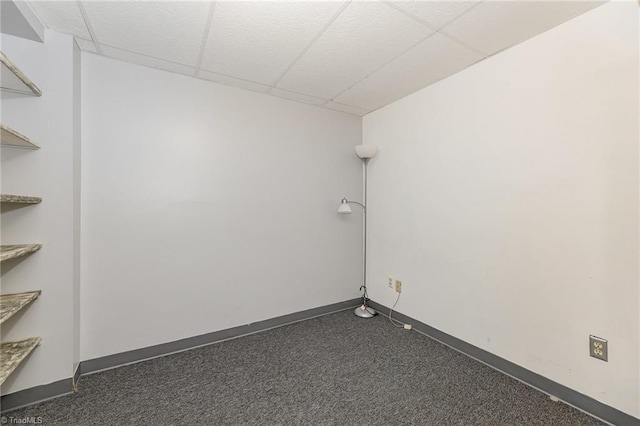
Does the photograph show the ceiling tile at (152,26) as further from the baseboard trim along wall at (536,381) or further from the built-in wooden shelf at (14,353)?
the baseboard trim along wall at (536,381)

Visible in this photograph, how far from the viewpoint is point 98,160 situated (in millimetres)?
1943

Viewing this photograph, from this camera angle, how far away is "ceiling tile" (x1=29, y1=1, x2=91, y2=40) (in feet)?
4.82

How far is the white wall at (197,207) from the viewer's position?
1956 mm

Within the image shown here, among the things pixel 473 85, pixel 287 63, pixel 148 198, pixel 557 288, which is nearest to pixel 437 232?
pixel 557 288

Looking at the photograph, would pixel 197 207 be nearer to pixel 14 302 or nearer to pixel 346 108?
pixel 14 302

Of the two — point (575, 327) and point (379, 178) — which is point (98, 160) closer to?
point (379, 178)

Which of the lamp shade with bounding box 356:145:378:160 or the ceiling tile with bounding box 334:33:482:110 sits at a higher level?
the ceiling tile with bounding box 334:33:482:110

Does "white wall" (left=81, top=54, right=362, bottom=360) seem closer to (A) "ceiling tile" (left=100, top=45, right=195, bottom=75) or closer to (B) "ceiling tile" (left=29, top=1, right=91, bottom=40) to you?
(A) "ceiling tile" (left=100, top=45, right=195, bottom=75)

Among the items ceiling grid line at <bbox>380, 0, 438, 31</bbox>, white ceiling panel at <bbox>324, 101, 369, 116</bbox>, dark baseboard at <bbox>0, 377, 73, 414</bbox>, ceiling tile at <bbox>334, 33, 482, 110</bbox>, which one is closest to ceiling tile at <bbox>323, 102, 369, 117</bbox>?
white ceiling panel at <bbox>324, 101, 369, 116</bbox>

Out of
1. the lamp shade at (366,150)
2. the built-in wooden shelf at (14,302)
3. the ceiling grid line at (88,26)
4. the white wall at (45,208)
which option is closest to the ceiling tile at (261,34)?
the ceiling grid line at (88,26)

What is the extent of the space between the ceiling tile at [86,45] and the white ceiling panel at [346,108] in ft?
6.45

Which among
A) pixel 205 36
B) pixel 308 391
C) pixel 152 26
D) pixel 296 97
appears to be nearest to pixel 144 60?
pixel 152 26

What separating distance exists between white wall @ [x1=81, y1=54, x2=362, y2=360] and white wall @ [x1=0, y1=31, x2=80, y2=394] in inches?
7.6

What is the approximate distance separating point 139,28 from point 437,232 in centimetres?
273
